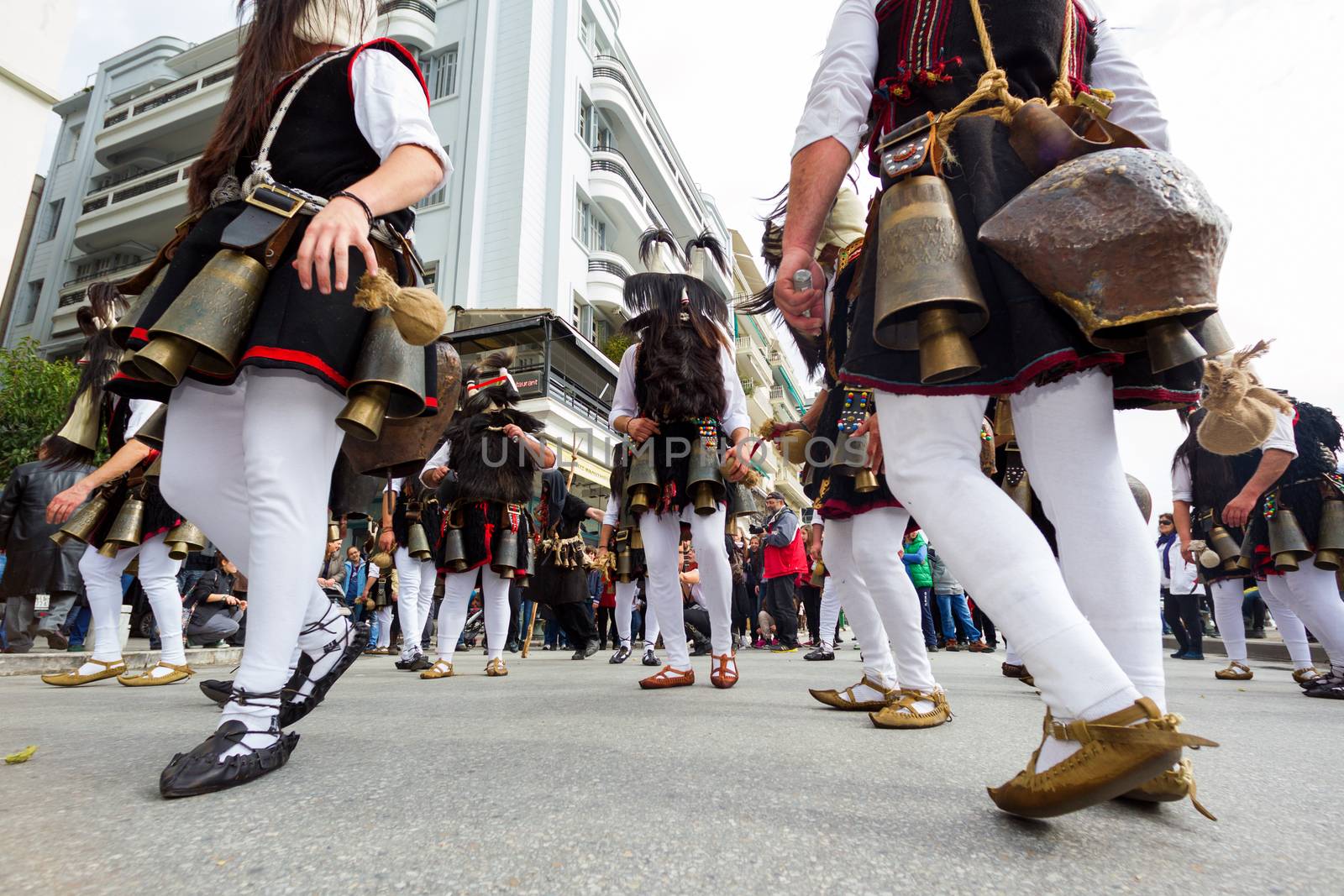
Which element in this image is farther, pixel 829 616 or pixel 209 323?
pixel 829 616

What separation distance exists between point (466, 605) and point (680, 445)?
2.20 metres

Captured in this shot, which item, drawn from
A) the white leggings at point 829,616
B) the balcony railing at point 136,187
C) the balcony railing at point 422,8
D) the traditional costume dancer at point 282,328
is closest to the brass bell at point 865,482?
the traditional costume dancer at point 282,328

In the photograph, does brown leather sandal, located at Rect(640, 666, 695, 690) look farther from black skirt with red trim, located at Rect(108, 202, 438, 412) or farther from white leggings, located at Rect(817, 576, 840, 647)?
white leggings, located at Rect(817, 576, 840, 647)

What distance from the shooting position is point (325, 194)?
73.7 inches

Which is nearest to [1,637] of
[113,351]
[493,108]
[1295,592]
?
[113,351]

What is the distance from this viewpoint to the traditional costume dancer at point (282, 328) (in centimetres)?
158

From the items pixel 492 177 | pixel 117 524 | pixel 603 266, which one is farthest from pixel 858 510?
pixel 603 266

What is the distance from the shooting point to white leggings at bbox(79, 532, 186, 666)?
13.7 feet

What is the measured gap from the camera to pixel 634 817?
1192 millimetres

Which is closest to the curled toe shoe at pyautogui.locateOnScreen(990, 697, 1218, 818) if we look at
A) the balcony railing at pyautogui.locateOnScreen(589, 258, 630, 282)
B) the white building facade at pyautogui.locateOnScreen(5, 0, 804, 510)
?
the white building facade at pyautogui.locateOnScreen(5, 0, 804, 510)

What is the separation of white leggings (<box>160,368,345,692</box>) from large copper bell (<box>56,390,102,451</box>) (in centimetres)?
190

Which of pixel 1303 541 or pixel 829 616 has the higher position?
pixel 1303 541

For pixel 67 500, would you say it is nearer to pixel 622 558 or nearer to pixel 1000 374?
pixel 622 558

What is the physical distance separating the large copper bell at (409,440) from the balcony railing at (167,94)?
28.4 m
